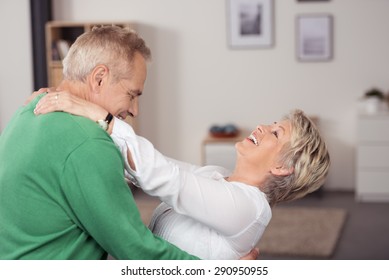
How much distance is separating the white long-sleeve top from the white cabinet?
4318mm

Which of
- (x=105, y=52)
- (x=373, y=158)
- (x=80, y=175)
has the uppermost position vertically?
(x=105, y=52)

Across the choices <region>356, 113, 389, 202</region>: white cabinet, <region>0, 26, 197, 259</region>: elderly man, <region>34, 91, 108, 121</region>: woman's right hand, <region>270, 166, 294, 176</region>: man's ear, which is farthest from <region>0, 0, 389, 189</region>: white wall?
<region>34, 91, 108, 121</region>: woman's right hand

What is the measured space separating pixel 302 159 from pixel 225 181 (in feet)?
0.69

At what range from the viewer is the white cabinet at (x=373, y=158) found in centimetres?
593

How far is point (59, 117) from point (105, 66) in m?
0.17

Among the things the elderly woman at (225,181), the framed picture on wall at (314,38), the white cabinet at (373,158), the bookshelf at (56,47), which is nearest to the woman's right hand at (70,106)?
the elderly woman at (225,181)

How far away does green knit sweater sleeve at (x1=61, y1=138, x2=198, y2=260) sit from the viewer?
149 centimetres

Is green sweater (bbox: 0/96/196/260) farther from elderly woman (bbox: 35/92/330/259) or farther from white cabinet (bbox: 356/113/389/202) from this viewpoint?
white cabinet (bbox: 356/113/389/202)

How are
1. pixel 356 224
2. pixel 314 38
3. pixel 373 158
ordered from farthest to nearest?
pixel 314 38
pixel 373 158
pixel 356 224

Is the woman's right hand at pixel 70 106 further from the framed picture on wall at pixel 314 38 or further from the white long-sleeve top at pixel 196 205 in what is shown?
the framed picture on wall at pixel 314 38

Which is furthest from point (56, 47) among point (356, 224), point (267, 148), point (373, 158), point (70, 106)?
point (70, 106)

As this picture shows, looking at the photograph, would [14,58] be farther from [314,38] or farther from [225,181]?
[225,181]

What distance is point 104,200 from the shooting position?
1.50m

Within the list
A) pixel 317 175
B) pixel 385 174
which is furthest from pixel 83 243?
pixel 385 174
